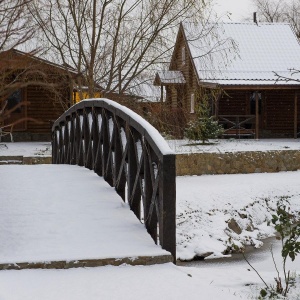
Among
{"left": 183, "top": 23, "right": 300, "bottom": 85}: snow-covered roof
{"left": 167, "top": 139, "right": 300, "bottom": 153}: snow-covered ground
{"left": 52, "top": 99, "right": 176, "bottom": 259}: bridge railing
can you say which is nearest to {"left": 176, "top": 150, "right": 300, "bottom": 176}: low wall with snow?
{"left": 167, "top": 139, "right": 300, "bottom": 153}: snow-covered ground

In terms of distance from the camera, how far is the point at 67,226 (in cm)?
700

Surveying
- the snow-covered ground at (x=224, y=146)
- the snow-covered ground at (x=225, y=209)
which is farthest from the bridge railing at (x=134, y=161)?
the snow-covered ground at (x=224, y=146)

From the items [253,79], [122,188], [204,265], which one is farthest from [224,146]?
[122,188]

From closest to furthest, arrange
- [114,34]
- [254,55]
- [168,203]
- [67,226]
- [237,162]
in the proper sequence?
[168,203]
[67,226]
[114,34]
[237,162]
[254,55]

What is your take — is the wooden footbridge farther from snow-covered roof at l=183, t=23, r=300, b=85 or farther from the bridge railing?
snow-covered roof at l=183, t=23, r=300, b=85

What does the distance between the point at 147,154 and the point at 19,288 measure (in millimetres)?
2315

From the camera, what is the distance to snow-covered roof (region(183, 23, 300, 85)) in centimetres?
2644

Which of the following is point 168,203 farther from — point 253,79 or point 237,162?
point 253,79

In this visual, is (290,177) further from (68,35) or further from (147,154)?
(147,154)

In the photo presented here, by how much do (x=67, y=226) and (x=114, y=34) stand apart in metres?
11.3

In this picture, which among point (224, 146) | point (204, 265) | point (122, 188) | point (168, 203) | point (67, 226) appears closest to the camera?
point (168, 203)

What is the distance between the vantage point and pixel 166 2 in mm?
16922

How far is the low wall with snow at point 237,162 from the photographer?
19453mm

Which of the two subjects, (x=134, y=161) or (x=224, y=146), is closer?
(x=134, y=161)
